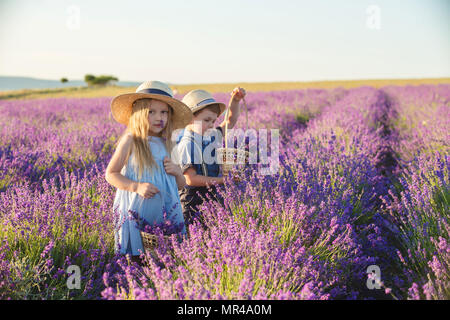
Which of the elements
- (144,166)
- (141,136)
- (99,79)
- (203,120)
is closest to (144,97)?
(141,136)

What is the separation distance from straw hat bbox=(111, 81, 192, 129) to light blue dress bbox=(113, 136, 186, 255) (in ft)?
0.75

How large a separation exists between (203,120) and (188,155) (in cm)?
37

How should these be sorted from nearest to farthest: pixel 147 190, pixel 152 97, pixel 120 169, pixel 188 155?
1. pixel 147 190
2. pixel 120 169
3. pixel 152 97
4. pixel 188 155

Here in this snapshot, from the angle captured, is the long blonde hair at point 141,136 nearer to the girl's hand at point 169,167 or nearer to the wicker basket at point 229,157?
the girl's hand at point 169,167

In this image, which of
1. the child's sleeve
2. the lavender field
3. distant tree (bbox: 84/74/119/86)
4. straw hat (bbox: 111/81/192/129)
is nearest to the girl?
straw hat (bbox: 111/81/192/129)

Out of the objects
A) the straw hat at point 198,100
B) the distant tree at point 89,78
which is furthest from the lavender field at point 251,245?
the distant tree at point 89,78

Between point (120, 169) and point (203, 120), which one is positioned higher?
point (203, 120)

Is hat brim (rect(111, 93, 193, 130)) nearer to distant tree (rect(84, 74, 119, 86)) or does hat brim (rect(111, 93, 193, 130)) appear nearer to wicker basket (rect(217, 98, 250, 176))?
wicker basket (rect(217, 98, 250, 176))

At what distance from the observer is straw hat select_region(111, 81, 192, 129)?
2317 millimetres

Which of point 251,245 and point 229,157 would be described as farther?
point 229,157

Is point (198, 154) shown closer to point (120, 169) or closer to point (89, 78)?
point (120, 169)

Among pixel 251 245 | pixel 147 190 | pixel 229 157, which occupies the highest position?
pixel 229 157

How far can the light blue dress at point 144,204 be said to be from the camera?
224 cm

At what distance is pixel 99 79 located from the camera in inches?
2383
